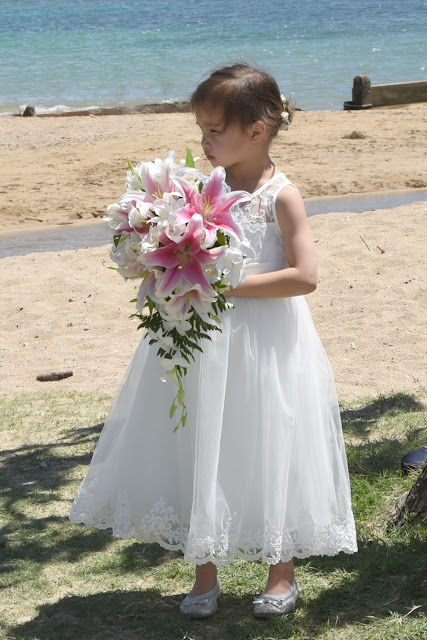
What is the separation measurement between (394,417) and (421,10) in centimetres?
4839

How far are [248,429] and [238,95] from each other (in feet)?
3.58

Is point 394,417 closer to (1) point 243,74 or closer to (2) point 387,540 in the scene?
(2) point 387,540

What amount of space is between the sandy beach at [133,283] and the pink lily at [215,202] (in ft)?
9.38

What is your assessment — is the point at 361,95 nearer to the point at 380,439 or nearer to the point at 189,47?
the point at 380,439

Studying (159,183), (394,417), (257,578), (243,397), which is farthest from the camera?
(394,417)

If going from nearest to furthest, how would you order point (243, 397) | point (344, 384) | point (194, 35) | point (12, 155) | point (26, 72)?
point (243, 397), point (344, 384), point (12, 155), point (26, 72), point (194, 35)

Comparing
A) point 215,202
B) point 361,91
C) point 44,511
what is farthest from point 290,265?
point 361,91

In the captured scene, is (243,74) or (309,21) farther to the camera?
(309,21)

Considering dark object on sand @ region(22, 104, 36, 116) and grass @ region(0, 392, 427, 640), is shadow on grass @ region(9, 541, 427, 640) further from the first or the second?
dark object on sand @ region(22, 104, 36, 116)

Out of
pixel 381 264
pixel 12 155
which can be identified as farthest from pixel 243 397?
pixel 12 155

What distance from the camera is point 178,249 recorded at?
246 cm

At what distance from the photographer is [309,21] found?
44.9 metres

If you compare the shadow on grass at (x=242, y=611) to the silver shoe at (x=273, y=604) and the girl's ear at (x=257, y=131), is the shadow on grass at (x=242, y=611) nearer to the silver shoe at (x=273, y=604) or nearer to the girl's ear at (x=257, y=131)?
the silver shoe at (x=273, y=604)

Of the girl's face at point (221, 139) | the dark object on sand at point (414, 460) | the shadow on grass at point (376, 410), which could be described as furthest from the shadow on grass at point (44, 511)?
the girl's face at point (221, 139)
